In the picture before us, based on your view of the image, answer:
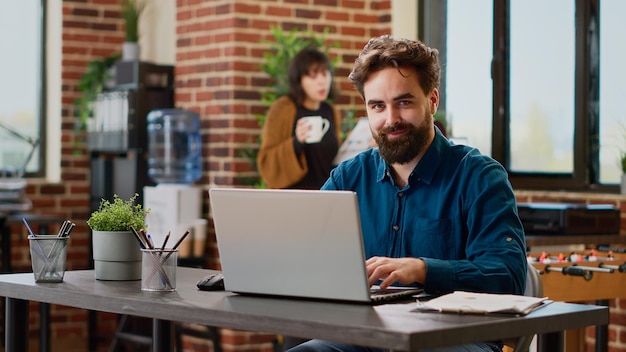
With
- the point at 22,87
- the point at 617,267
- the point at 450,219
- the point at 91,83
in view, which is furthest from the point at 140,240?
the point at 22,87

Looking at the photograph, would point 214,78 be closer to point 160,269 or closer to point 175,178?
point 175,178

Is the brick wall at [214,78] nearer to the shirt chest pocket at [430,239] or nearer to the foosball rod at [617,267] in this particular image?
the foosball rod at [617,267]

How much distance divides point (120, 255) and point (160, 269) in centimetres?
26

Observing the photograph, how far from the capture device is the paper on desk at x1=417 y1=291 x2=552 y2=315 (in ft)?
6.64

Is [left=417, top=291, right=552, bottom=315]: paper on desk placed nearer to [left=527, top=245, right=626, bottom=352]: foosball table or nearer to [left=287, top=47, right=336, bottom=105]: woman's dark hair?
[left=527, top=245, right=626, bottom=352]: foosball table

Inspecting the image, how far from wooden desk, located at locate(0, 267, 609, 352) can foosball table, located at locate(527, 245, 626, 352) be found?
1.49 m

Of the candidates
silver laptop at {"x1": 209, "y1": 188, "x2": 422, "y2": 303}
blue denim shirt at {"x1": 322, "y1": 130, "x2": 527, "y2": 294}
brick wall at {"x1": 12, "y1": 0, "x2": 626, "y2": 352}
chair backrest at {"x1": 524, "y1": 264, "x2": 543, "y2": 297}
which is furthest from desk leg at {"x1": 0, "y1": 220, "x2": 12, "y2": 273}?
silver laptop at {"x1": 209, "y1": 188, "x2": 422, "y2": 303}

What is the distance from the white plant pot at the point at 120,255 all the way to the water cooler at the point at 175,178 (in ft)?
9.41

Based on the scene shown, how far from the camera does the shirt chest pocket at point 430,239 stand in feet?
8.58

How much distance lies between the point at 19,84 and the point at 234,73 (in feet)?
5.85

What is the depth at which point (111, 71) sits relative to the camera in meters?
6.45

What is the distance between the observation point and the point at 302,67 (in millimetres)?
5195

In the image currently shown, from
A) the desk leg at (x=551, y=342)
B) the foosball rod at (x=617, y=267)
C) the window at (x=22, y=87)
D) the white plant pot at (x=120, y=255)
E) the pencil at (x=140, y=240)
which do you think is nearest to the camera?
the desk leg at (x=551, y=342)

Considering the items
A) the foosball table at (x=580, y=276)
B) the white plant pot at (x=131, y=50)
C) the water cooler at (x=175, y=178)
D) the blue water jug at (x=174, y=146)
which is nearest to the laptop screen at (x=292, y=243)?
the foosball table at (x=580, y=276)
